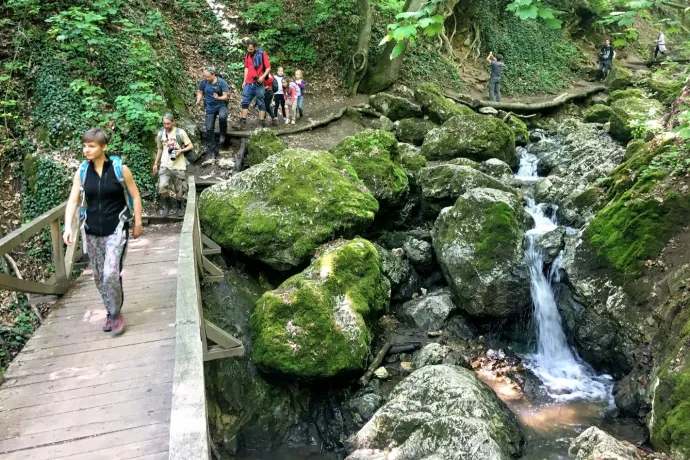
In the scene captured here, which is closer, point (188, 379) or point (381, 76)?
point (188, 379)

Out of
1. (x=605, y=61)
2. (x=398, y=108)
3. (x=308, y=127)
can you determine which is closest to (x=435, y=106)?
(x=398, y=108)

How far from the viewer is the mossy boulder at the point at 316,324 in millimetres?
6195

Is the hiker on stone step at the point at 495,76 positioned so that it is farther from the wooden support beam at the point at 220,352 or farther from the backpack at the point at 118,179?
the backpack at the point at 118,179

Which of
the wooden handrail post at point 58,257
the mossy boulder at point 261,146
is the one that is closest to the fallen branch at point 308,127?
the mossy boulder at point 261,146

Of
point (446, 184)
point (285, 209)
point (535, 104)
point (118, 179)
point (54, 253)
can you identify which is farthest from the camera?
point (535, 104)

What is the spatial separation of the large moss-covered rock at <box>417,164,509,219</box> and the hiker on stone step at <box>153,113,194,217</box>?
501cm

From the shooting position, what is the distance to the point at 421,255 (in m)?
9.16

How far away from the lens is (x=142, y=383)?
4309 mm

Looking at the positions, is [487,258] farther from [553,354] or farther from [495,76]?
[495,76]

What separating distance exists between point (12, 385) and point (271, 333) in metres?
2.90

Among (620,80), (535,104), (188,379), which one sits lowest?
(188,379)

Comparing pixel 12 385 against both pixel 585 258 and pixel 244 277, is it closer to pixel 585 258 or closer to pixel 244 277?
pixel 244 277

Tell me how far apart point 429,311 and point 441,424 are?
125 inches

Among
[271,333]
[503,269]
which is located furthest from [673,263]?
[271,333]
